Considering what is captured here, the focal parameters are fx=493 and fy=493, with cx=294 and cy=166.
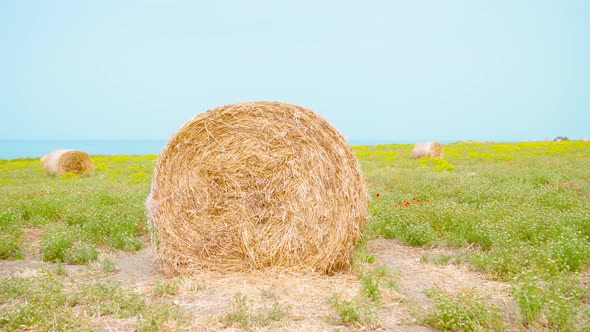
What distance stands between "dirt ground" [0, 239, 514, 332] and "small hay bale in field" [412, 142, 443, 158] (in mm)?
17986

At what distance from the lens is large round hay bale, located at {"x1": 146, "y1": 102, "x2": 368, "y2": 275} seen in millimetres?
6766

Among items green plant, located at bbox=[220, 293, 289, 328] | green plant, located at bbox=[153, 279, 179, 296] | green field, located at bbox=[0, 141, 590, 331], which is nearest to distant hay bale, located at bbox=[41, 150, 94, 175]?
green field, located at bbox=[0, 141, 590, 331]

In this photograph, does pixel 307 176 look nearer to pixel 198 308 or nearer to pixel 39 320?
pixel 198 308

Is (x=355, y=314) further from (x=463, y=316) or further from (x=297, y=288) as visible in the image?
(x=297, y=288)

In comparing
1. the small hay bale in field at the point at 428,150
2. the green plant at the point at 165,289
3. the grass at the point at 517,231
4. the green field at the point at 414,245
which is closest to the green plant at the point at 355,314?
the green field at the point at 414,245

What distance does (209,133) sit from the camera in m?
6.97

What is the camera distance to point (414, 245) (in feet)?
27.1

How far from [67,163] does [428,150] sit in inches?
657

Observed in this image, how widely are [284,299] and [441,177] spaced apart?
1014 centimetres

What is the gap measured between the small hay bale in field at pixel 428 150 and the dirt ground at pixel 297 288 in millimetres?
17986

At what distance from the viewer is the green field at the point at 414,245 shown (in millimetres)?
4855

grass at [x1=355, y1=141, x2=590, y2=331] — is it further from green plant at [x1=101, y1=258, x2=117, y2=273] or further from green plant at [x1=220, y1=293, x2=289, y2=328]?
green plant at [x1=101, y1=258, x2=117, y2=273]

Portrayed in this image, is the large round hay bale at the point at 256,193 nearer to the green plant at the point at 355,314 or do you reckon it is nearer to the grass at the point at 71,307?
the grass at the point at 71,307

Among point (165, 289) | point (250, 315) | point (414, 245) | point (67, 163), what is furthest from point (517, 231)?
point (67, 163)
